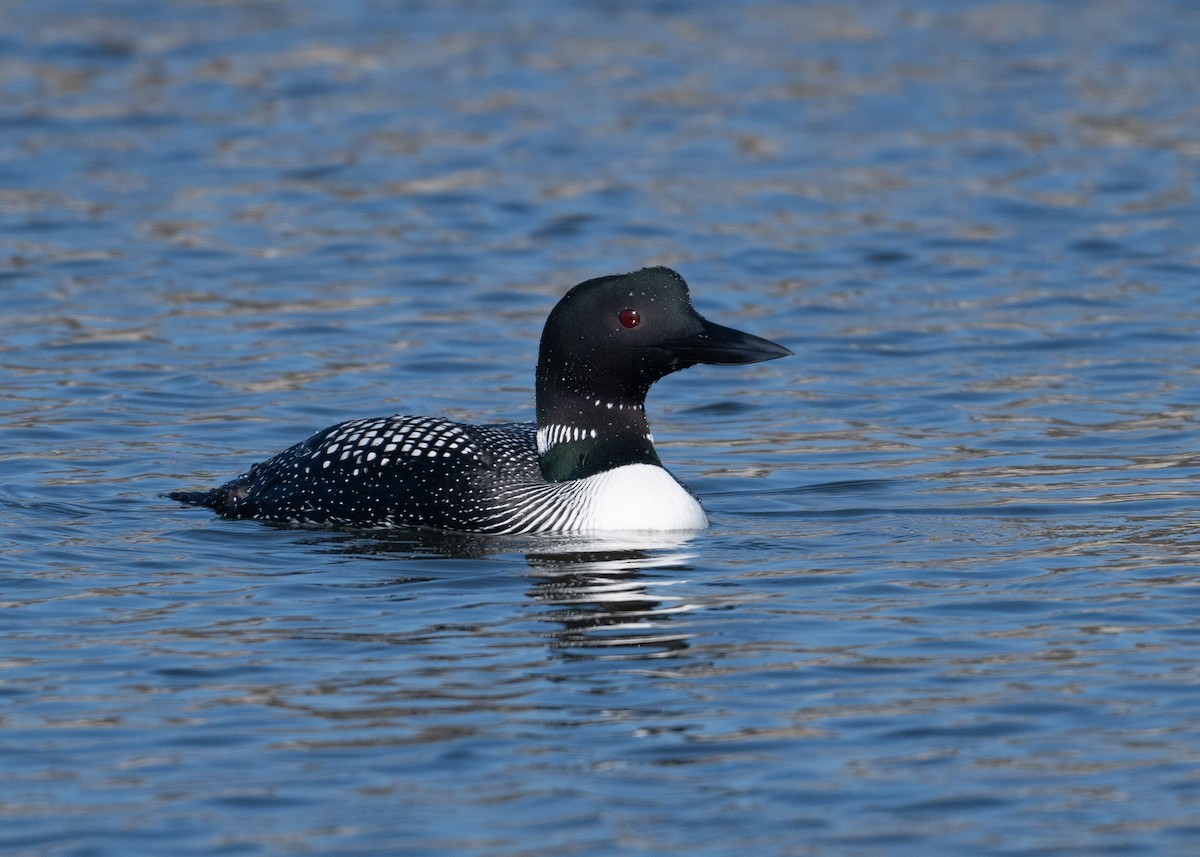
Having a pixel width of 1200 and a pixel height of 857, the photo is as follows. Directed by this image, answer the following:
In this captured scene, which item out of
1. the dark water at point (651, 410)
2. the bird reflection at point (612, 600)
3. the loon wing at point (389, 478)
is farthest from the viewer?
the loon wing at point (389, 478)

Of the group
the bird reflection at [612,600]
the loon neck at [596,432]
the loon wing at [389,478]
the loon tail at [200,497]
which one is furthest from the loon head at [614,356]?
the loon tail at [200,497]

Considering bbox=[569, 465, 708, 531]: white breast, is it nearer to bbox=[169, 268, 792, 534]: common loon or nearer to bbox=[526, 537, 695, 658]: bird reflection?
bbox=[169, 268, 792, 534]: common loon

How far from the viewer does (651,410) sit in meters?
9.38

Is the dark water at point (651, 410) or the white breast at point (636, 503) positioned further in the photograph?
the white breast at point (636, 503)

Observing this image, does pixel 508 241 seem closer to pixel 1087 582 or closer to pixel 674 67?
pixel 674 67

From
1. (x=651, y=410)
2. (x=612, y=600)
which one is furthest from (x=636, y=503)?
(x=651, y=410)

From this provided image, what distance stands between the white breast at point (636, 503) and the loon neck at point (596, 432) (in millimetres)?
57

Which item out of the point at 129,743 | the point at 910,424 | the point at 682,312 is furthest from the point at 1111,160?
the point at 129,743

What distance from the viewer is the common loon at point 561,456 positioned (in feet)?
23.2

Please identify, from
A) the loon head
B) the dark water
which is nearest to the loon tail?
the dark water

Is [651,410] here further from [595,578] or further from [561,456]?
[595,578]

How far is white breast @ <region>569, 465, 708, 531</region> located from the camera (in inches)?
278

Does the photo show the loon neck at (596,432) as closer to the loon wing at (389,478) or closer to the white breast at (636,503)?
the white breast at (636,503)

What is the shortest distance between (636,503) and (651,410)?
2327 millimetres
